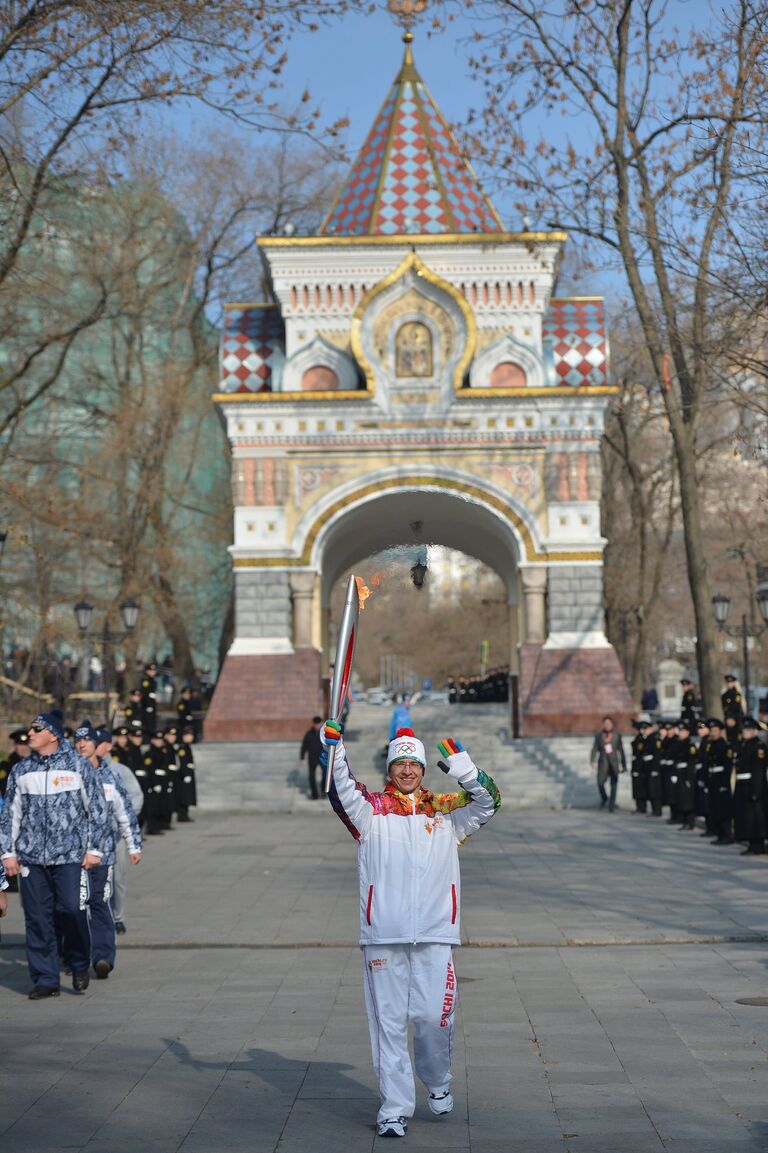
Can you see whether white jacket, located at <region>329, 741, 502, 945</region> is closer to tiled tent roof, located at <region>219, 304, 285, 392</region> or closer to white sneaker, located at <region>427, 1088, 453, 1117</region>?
white sneaker, located at <region>427, 1088, 453, 1117</region>

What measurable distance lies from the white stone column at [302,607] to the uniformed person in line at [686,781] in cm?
1049

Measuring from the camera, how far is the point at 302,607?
31516 mm

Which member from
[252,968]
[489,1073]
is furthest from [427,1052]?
[252,968]

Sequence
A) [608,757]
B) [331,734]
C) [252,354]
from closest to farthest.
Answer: [331,734] → [608,757] → [252,354]

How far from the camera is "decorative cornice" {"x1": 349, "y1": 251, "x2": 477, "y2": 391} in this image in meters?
31.4

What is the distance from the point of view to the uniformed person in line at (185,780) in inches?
966

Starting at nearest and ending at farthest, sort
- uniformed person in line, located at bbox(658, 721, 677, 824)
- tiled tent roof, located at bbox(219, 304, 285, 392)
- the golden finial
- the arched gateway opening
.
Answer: uniformed person in line, located at bbox(658, 721, 677, 824) < the golden finial < the arched gateway opening < tiled tent roof, located at bbox(219, 304, 285, 392)

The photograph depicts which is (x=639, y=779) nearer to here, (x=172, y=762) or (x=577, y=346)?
(x=172, y=762)

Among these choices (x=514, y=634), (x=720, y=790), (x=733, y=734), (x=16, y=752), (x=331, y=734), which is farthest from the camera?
(x=514, y=634)

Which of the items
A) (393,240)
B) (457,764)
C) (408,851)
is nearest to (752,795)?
(457,764)

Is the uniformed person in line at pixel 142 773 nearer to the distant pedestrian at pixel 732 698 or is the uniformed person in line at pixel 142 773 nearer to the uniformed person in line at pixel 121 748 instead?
the uniformed person in line at pixel 121 748

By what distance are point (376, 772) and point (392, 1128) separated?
885 inches

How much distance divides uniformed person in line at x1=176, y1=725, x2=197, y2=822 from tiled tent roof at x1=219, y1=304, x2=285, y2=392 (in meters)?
9.65

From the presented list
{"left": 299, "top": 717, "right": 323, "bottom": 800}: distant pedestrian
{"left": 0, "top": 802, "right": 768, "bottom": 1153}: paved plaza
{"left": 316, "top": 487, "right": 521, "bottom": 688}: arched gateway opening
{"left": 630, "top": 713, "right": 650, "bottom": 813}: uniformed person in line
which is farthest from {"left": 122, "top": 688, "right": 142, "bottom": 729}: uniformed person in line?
{"left": 0, "top": 802, "right": 768, "bottom": 1153}: paved plaza
